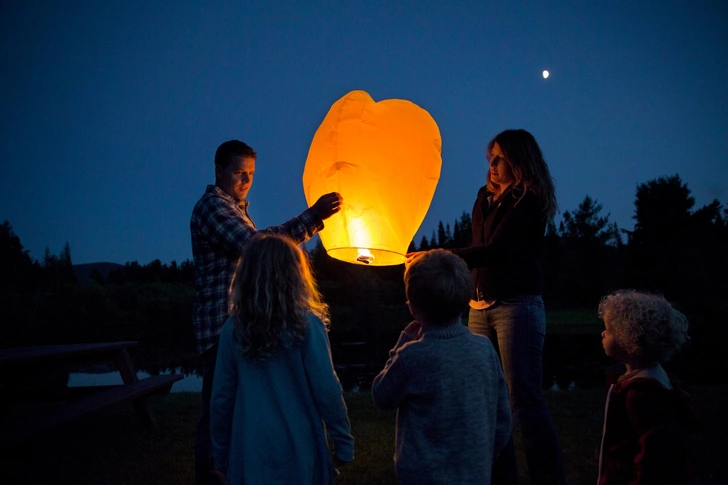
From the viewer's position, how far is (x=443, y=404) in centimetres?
175

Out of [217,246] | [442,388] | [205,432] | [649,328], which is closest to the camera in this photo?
[442,388]

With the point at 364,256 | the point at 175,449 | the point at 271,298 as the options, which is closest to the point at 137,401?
the point at 175,449

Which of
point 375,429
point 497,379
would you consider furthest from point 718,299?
point 497,379

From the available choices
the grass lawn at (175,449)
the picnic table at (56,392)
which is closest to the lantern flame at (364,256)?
the grass lawn at (175,449)

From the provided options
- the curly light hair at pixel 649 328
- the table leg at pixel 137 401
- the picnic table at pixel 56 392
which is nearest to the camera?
the curly light hair at pixel 649 328

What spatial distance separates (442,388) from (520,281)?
0.94m

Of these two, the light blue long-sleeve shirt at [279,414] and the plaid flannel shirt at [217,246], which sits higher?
the plaid flannel shirt at [217,246]

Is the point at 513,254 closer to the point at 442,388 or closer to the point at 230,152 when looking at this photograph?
the point at 442,388

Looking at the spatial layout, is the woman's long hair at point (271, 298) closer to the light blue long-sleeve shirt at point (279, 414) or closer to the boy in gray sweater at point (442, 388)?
the light blue long-sleeve shirt at point (279, 414)

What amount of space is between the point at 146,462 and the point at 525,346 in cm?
303

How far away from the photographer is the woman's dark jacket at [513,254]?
246cm

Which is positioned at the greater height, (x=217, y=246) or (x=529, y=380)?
(x=217, y=246)

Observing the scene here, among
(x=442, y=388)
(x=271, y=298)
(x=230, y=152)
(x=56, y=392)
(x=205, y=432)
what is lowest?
(x=56, y=392)

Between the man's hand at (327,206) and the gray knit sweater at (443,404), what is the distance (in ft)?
2.49
